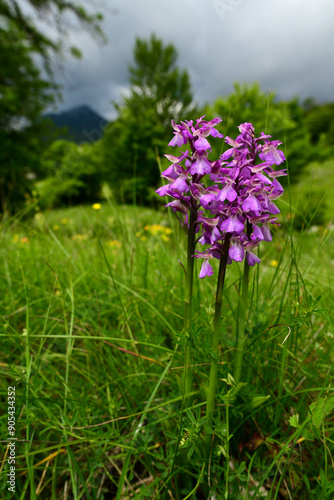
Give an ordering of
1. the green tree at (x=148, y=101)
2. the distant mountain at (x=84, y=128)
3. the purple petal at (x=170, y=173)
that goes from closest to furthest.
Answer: the purple petal at (x=170, y=173)
the distant mountain at (x=84, y=128)
the green tree at (x=148, y=101)

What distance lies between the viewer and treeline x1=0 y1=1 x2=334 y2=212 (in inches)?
391

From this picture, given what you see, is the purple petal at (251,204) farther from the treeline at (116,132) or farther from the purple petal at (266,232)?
the treeline at (116,132)

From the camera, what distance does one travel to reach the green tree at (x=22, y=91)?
32.4 feet

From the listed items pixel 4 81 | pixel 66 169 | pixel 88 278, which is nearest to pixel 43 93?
pixel 4 81

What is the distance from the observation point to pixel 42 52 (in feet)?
37.2

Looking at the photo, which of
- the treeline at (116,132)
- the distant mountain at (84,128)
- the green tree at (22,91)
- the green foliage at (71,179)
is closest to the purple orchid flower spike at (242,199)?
the distant mountain at (84,128)

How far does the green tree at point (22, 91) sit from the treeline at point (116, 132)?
4 cm

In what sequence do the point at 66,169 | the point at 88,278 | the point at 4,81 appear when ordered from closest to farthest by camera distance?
the point at 88,278
the point at 4,81
the point at 66,169

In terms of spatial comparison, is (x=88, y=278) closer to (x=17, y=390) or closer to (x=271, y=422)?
(x=17, y=390)

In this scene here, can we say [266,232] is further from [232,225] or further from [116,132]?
[116,132]

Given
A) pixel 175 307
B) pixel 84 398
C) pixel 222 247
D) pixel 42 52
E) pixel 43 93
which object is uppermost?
pixel 42 52

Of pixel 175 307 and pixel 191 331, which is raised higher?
pixel 191 331

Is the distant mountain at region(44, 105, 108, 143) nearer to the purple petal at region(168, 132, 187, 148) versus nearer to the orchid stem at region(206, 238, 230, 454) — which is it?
the purple petal at region(168, 132, 187, 148)

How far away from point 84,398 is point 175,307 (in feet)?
2.30
